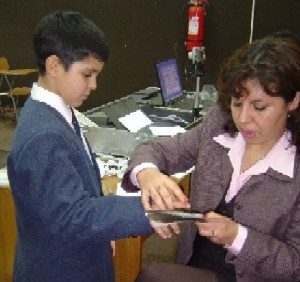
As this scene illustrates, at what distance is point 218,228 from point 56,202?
0.43m

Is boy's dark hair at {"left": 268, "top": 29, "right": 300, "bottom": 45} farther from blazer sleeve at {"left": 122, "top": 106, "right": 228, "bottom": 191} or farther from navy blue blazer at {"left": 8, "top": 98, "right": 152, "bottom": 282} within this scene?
navy blue blazer at {"left": 8, "top": 98, "right": 152, "bottom": 282}

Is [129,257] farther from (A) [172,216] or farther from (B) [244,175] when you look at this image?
(A) [172,216]

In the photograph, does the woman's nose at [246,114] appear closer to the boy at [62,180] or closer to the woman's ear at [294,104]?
the woman's ear at [294,104]

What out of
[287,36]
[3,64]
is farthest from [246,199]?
[3,64]

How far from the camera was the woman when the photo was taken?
123 centimetres

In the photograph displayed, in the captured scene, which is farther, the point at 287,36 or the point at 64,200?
the point at 287,36

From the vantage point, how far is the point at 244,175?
1383mm

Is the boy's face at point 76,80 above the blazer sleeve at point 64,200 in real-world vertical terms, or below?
above

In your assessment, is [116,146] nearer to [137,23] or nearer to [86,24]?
[86,24]

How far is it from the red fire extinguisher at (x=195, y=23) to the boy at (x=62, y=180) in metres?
3.72

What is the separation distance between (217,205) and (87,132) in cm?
129

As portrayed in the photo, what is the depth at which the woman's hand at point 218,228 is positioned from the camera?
1155 mm

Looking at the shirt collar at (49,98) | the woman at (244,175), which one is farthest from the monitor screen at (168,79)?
the shirt collar at (49,98)

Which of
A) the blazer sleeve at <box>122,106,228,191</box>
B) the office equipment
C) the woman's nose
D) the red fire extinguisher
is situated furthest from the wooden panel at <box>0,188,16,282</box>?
the red fire extinguisher
